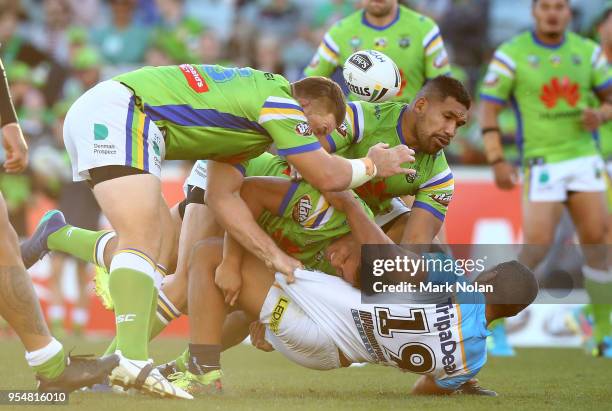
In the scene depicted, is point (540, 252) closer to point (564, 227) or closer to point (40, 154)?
point (564, 227)

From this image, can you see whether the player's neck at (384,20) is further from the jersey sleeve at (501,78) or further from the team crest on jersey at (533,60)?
the team crest on jersey at (533,60)

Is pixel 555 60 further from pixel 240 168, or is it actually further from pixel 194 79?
pixel 194 79

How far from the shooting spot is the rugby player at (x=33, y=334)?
5426mm

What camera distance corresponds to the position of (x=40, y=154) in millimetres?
12375

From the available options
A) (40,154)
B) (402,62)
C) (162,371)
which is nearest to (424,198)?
(162,371)

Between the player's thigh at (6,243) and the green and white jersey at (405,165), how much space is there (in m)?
1.97

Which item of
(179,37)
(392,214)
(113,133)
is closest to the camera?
(113,133)

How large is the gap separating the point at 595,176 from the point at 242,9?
661 cm

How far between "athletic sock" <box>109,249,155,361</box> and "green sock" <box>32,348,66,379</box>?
289 mm

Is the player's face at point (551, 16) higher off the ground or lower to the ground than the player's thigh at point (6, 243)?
higher

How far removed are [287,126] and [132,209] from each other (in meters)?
0.85

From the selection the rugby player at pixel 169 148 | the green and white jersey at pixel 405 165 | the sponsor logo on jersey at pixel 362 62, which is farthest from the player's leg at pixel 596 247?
the rugby player at pixel 169 148

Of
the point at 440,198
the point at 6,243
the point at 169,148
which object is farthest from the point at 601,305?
the point at 6,243

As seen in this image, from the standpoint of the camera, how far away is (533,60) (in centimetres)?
973
